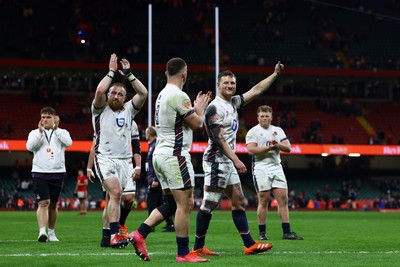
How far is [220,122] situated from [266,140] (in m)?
4.36

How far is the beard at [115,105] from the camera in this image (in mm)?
12578

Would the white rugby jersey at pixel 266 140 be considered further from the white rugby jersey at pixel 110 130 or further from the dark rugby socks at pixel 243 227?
the dark rugby socks at pixel 243 227

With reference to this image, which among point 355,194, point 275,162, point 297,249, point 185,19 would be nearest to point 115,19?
point 185,19

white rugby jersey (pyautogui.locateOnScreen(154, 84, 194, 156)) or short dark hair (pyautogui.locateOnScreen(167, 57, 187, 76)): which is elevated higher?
short dark hair (pyautogui.locateOnScreen(167, 57, 187, 76))

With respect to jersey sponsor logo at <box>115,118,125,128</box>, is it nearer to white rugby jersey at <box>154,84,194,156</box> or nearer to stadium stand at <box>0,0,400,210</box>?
white rugby jersey at <box>154,84,194,156</box>

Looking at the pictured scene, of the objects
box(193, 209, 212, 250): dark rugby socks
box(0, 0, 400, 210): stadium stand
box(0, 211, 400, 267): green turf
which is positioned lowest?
box(0, 211, 400, 267): green turf

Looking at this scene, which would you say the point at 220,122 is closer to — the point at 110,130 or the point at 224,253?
the point at 224,253

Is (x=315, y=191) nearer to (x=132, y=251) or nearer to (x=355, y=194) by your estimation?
(x=355, y=194)

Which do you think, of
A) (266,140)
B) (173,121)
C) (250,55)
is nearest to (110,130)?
(173,121)

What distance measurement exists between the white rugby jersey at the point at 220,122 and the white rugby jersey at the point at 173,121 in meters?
→ 0.88

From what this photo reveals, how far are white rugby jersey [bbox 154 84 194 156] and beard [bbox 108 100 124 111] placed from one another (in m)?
2.57

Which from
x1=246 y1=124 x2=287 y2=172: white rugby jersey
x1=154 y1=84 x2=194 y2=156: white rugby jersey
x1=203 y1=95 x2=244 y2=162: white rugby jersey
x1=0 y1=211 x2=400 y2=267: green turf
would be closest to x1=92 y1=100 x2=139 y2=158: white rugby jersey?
x1=0 y1=211 x2=400 y2=267: green turf

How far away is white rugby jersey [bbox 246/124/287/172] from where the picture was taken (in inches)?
597

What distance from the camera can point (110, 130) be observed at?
1265 centimetres
